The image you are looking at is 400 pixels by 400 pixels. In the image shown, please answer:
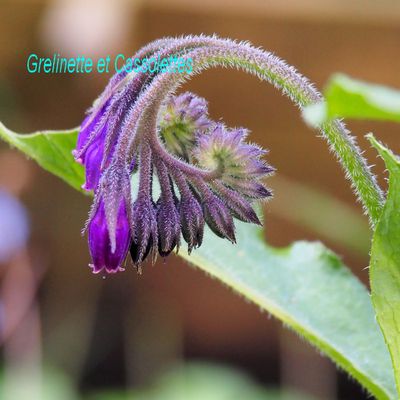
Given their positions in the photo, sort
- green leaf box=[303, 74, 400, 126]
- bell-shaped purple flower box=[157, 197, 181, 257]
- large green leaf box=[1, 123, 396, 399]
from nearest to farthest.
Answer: green leaf box=[303, 74, 400, 126], bell-shaped purple flower box=[157, 197, 181, 257], large green leaf box=[1, 123, 396, 399]

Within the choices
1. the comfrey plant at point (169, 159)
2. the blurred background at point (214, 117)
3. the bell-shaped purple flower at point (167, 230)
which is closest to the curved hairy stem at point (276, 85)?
the comfrey plant at point (169, 159)

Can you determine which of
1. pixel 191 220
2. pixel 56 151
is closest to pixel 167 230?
pixel 191 220

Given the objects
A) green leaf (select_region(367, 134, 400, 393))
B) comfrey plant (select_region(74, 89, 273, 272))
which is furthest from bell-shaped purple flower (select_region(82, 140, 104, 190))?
green leaf (select_region(367, 134, 400, 393))

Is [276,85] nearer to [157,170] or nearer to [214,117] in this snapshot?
[157,170]

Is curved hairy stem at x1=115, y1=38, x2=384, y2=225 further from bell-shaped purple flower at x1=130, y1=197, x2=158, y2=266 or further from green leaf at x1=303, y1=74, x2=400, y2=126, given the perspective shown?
green leaf at x1=303, y1=74, x2=400, y2=126

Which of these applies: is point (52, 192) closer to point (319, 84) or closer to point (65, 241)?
point (65, 241)

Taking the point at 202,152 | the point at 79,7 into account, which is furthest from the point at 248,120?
the point at 202,152
